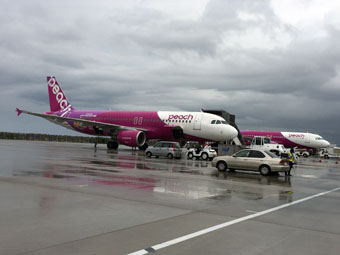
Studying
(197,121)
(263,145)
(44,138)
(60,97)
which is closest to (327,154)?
(263,145)

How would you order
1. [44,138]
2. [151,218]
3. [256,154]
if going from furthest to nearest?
[44,138] < [256,154] < [151,218]

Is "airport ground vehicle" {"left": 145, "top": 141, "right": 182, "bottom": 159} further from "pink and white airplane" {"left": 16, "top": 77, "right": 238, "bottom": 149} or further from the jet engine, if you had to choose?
"pink and white airplane" {"left": 16, "top": 77, "right": 238, "bottom": 149}

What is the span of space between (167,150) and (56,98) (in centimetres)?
2492

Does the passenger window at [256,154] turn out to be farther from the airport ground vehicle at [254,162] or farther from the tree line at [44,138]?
the tree line at [44,138]

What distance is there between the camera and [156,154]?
32219 millimetres

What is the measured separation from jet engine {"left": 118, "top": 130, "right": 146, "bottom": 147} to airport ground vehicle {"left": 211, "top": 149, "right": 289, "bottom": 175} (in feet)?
59.8

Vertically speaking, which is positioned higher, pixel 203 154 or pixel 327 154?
pixel 327 154

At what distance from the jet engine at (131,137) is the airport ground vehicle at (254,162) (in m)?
18.2

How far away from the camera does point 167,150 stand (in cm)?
3170

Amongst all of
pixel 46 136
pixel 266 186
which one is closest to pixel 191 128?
pixel 266 186

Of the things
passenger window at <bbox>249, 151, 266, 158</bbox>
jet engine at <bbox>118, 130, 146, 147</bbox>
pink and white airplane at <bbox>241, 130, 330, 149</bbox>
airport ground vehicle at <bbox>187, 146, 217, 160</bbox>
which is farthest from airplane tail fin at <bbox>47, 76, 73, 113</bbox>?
passenger window at <bbox>249, 151, 266, 158</bbox>

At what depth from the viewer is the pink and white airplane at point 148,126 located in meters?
37.4

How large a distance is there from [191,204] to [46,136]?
88.2 metres

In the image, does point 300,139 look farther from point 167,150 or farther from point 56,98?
point 56,98
